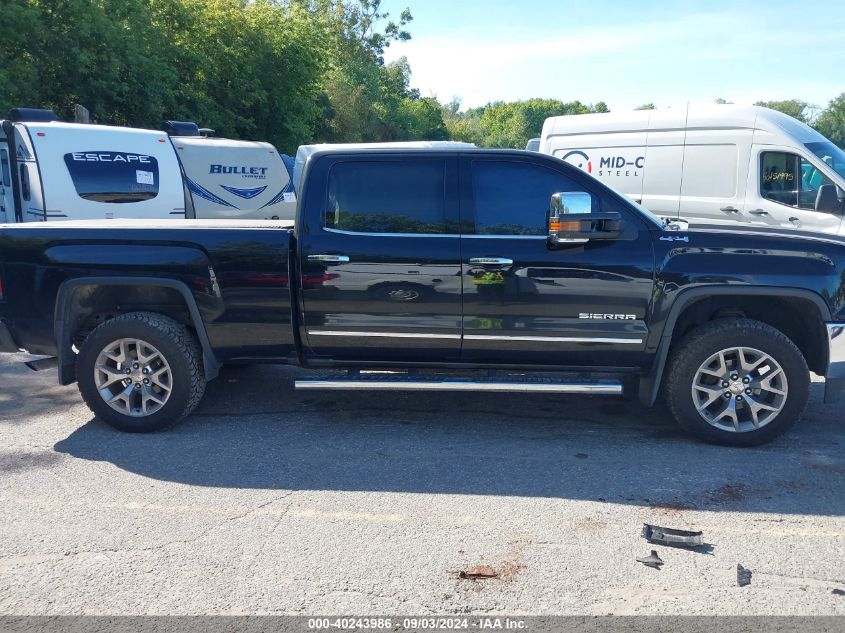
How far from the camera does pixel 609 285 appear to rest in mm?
5109

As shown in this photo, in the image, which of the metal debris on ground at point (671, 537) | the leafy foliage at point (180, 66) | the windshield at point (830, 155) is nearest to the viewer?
the metal debris on ground at point (671, 537)

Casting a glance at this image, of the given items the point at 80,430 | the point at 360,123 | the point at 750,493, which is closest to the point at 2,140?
the point at 80,430

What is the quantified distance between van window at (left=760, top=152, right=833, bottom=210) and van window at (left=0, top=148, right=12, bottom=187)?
10.0 m

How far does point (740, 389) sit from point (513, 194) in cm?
197

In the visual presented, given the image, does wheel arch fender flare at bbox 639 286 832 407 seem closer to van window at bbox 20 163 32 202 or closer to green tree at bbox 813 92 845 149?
van window at bbox 20 163 32 202

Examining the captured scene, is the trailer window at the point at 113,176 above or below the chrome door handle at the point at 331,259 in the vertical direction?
above

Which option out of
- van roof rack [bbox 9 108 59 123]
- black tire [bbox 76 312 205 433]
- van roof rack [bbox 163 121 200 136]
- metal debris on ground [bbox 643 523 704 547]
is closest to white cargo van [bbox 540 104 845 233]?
metal debris on ground [bbox 643 523 704 547]

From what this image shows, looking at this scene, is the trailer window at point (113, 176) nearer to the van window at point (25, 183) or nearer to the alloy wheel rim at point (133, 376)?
the van window at point (25, 183)

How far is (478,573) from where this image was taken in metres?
3.59

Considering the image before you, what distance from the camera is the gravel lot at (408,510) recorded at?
343cm

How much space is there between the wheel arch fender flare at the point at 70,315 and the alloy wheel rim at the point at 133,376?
0.79 ft

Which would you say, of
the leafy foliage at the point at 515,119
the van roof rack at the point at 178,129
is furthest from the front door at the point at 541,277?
the leafy foliage at the point at 515,119

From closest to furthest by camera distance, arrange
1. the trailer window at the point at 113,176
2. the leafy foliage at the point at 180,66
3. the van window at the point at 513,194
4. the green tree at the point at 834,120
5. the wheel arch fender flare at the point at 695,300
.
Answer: the wheel arch fender flare at the point at 695,300 → the van window at the point at 513,194 → the trailer window at the point at 113,176 → the leafy foliage at the point at 180,66 → the green tree at the point at 834,120

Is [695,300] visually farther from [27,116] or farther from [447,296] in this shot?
[27,116]
